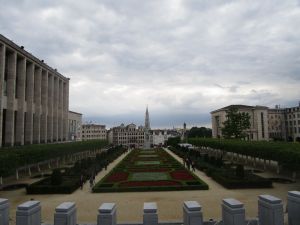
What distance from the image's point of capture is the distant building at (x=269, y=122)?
134 meters

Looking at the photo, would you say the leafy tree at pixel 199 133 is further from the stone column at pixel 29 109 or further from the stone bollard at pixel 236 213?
the stone bollard at pixel 236 213

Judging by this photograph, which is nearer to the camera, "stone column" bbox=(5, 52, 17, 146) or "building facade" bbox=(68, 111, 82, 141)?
"stone column" bbox=(5, 52, 17, 146)

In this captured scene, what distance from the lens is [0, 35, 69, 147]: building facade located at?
149 ft

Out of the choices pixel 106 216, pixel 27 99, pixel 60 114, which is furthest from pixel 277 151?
pixel 60 114

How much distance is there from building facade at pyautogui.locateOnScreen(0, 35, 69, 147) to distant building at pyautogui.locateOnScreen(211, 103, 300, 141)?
76.8 metres

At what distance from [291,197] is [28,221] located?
1042cm

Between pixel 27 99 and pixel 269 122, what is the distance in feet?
392

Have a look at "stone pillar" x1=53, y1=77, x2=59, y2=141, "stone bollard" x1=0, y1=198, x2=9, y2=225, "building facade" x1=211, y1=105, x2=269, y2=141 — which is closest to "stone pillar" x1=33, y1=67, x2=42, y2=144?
"stone pillar" x1=53, y1=77, x2=59, y2=141

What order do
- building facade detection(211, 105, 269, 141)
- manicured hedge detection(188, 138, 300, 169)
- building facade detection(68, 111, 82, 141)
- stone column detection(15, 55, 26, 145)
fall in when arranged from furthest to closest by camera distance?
building facade detection(211, 105, 269, 141) → building facade detection(68, 111, 82, 141) → stone column detection(15, 55, 26, 145) → manicured hedge detection(188, 138, 300, 169)

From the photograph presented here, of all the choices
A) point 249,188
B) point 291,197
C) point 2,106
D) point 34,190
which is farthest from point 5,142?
point 291,197

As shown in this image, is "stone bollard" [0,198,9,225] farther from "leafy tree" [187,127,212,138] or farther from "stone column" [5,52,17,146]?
"leafy tree" [187,127,212,138]

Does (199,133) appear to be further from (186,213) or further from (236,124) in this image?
(186,213)

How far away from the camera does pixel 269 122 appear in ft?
477

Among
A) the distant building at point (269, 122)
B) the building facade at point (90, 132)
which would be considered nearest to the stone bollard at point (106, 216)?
the distant building at point (269, 122)
